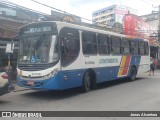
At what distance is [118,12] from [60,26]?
89.0m

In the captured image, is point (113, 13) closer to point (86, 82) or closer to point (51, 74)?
point (86, 82)

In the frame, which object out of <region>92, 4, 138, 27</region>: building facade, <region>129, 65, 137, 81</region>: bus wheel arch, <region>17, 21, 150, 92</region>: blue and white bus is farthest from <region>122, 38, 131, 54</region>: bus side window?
<region>92, 4, 138, 27</region>: building facade

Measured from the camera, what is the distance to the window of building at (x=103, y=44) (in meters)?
14.9

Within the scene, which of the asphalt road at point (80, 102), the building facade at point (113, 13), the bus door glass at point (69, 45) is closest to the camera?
the asphalt road at point (80, 102)

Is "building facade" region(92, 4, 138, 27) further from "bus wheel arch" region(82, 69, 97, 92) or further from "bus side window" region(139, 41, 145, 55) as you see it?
"bus wheel arch" region(82, 69, 97, 92)

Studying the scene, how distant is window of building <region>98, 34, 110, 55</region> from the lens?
1488cm

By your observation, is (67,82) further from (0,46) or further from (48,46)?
(0,46)

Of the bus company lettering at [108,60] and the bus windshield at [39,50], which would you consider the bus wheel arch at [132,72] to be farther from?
the bus windshield at [39,50]

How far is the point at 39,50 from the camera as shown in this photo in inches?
452

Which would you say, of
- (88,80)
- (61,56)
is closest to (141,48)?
(88,80)

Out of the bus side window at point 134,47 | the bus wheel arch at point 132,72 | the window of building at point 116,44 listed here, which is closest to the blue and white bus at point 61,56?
the window of building at point 116,44

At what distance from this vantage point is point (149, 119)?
784 cm

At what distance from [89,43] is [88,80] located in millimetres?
1785

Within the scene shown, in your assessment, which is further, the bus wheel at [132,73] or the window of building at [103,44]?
the bus wheel at [132,73]
